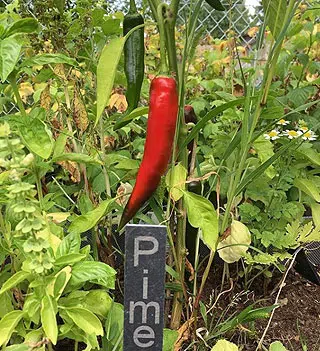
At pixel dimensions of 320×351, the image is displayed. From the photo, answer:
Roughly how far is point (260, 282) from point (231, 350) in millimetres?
414

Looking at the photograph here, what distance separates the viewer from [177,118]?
835 mm

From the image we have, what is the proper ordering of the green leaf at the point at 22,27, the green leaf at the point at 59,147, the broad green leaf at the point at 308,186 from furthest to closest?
the broad green leaf at the point at 308,186 → the green leaf at the point at 59,147 → the green leaf at the point at 22,27

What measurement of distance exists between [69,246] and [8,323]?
0.44ft

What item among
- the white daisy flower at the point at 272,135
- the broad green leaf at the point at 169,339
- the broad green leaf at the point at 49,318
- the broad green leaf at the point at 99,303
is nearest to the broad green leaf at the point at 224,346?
the broad green leaf at the point at 169,339

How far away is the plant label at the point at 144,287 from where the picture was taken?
0.68m

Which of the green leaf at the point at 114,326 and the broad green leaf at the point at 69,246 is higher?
the broad green leaf at the point at 69,246

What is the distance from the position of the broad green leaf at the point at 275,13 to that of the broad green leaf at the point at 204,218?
0.95 feet

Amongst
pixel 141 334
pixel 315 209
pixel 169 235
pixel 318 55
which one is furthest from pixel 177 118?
pixel 318 55

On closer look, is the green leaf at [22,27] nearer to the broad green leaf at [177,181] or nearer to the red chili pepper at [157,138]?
the red chili pepper at [157,138]

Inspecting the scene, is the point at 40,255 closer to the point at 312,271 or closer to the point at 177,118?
the point at 177,118

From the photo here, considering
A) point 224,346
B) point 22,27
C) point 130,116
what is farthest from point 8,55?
point 224,346

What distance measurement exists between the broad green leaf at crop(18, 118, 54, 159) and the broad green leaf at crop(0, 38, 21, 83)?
0.38ft

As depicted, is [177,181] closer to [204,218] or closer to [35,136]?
[204,218]

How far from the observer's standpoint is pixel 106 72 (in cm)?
67
